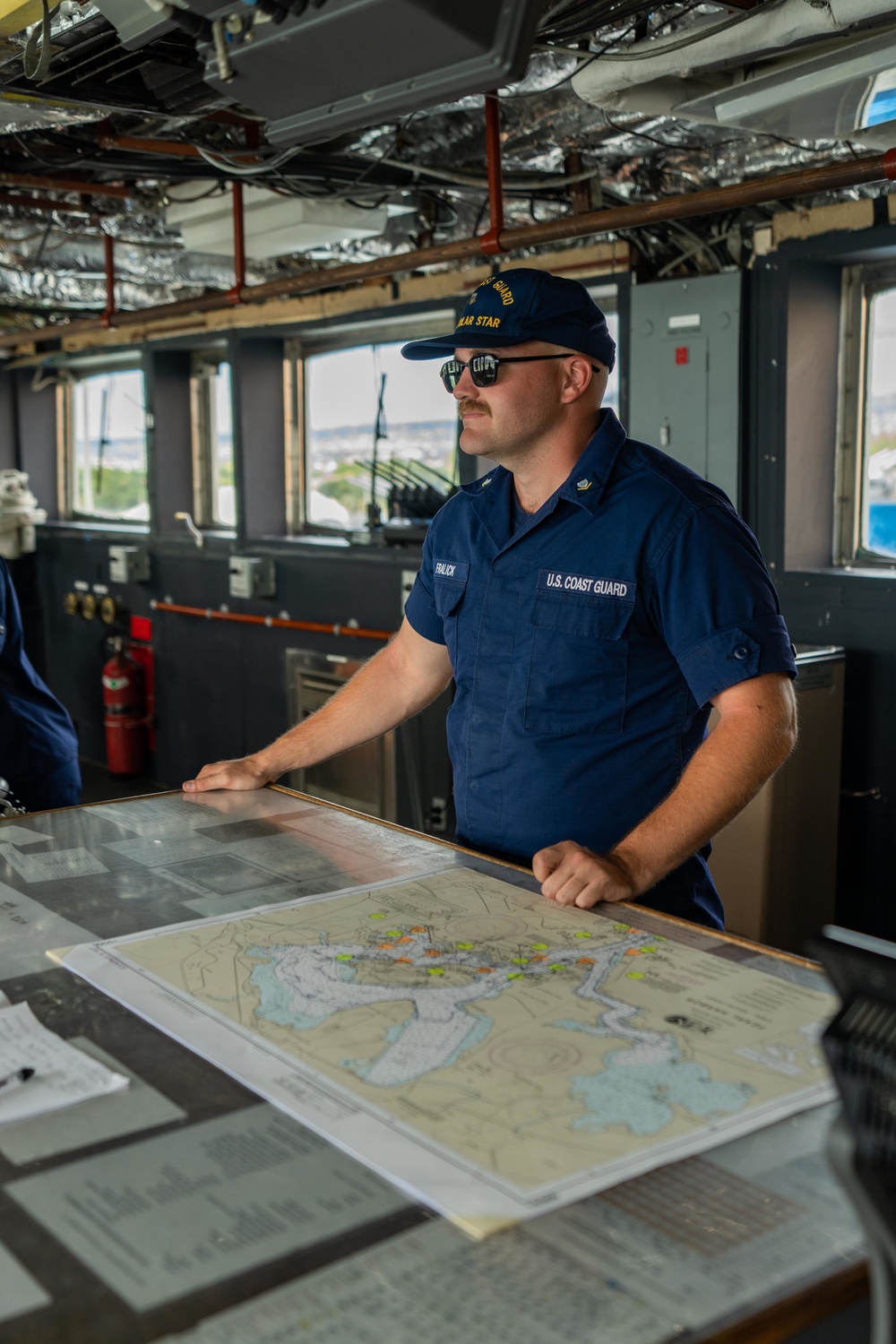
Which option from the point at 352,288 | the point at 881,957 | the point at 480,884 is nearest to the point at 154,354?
the point at 352,288

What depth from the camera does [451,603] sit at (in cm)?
226

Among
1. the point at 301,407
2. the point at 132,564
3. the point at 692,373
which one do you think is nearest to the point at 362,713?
the point at 692,373

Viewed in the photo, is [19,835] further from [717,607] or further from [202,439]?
[202,439]

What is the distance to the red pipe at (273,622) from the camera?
5.27 m

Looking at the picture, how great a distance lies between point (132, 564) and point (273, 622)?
1.24 m

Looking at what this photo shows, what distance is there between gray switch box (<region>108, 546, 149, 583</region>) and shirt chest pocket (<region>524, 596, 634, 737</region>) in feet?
16.1

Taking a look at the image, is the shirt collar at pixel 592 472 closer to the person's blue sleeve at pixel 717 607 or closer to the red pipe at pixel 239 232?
the person's blue sleeve at pixel 717 607

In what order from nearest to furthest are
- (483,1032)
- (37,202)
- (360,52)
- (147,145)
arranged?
1. (483,1032)
2. (360,52)
3. (147,145)
4. (37,202)

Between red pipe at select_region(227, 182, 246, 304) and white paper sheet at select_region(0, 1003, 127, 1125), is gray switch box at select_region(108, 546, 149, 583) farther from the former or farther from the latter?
white paper sheet at select_region(0, 1003, 127, 1125)

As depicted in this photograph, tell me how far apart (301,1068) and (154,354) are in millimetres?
5975

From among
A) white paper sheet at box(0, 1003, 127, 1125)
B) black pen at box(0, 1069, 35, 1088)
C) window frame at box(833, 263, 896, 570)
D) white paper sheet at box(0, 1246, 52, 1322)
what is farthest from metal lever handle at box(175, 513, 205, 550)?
white paper sheet at box(0, 1246, 52, 1322)

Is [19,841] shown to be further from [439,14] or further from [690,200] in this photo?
[690,200]

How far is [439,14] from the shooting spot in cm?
143

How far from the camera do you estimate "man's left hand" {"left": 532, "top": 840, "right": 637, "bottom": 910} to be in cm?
171
